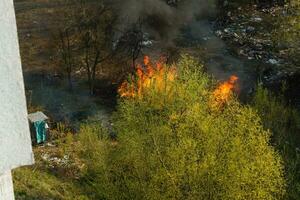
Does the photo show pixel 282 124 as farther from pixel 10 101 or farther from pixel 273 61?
pixel 10 101

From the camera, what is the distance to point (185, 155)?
10523mm

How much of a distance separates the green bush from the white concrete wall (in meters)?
9.10

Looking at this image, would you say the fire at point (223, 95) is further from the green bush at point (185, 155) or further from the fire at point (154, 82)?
the fire at point (154, 82)

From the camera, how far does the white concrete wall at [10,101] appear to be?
1.08 metres

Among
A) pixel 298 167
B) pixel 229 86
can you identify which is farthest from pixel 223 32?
pixel 298 167

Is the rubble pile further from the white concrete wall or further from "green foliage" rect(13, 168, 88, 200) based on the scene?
the white concrete wall

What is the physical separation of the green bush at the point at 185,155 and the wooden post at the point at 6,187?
907 centimetres

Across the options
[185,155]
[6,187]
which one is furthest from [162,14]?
[6,187]

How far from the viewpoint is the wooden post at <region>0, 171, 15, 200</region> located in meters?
1.11

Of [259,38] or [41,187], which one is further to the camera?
[259,38]

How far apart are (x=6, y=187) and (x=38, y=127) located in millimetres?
14759

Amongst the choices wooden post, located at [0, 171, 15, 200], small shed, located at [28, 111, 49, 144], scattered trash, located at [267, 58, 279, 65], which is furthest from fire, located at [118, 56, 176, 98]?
wooden post, located at [0, 171, 15, 200]

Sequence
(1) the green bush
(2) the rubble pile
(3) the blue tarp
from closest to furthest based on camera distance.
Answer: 1. (1) the green bush
2. (3) the blue tarp
3. (2) the rubble pile

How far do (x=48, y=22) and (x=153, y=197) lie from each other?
56.0ft
